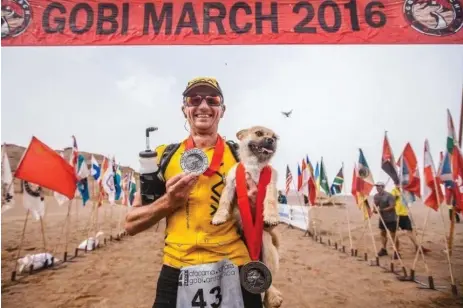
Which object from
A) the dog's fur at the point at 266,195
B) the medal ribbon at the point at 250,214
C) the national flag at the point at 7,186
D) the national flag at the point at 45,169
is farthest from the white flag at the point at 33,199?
the medal ribbon at the point at 250,214

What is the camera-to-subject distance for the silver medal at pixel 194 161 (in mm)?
1699

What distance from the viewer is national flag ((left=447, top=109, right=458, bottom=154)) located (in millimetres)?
3388

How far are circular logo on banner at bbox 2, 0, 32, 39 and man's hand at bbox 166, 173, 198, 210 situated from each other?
270cm

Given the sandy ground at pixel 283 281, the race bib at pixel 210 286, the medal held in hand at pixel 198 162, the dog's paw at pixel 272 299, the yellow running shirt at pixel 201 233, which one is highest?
the medal held in hand at pixel 198 162

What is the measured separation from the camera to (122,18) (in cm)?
321

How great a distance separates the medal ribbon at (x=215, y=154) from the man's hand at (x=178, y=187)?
173 millimetres

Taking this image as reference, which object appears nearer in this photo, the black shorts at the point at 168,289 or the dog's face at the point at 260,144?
the black shorts at the point at 168,289

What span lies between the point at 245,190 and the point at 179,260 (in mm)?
545

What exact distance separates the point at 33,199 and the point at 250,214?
3.97 m

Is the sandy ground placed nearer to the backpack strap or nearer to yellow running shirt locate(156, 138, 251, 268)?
yellow running shirt locate(156, 138, 251, 268)

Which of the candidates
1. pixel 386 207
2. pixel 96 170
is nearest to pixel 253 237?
pixel 386 207

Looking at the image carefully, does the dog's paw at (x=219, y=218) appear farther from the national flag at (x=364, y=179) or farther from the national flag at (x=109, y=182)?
the national flag at (x=109, y=182)

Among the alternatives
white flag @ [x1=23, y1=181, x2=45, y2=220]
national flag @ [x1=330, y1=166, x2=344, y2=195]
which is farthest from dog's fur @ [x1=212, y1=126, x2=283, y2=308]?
national flag @ [x1=330, y1=166, x2=344, y2=195]

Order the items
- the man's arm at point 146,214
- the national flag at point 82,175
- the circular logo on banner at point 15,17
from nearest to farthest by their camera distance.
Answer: the man's arm at point 146,214 < the circular logo on banner at point 15,17 < the national flag at point 82,175
